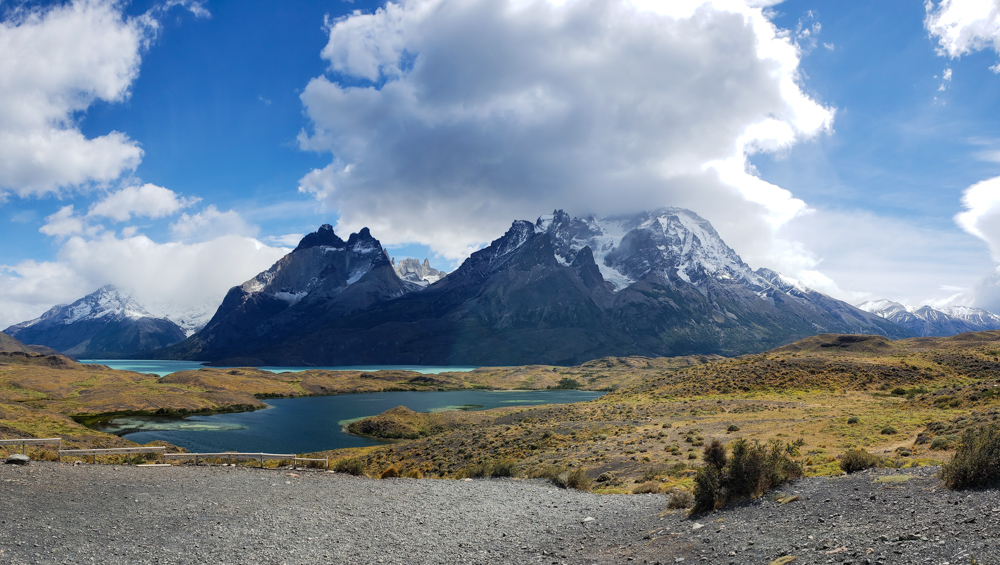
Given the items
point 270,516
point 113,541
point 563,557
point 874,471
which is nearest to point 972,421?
point 874,471

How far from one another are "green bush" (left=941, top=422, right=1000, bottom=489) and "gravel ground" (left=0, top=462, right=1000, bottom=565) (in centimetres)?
46

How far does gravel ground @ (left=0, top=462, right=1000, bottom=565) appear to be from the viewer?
10.4m

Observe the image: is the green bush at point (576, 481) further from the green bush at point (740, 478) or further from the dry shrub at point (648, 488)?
the green bush at point (740, 478)

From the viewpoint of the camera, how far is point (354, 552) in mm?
13406

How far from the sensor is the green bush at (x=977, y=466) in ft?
38.8

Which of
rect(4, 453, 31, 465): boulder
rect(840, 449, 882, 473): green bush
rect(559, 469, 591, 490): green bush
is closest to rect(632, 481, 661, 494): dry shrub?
rect(559, 469, 591, 490): green bush

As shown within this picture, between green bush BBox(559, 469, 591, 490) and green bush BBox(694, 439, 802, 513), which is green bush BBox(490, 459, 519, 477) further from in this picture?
→ green bush BBox(694, 439, 802, 513)

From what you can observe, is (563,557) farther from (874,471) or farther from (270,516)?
(874,471)

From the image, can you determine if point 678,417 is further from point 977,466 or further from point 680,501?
point 977,466

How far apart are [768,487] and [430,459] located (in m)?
35.1

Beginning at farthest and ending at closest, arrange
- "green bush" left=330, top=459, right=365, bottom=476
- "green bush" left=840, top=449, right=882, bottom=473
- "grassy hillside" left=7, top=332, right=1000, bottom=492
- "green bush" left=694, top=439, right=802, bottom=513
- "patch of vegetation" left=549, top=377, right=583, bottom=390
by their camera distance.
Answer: "patch of vegetation" left=549, top=377, right=583, bottom=390 < "grassy hillside" left=7, top=332, right=1000, bottom=492 < "green bush" left=330, top=459, right=365, bottom=476 < "green bush" left=840, top=449, right=882, bottom=473 < "green bush" left=694, top=439, right=802, bottom=513

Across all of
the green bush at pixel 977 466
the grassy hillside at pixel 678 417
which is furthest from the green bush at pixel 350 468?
the green bush at pixel 977 466

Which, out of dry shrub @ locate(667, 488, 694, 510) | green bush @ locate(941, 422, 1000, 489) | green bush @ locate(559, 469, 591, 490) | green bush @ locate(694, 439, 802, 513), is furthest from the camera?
green bush @ locate(559, 469, 591, 490)

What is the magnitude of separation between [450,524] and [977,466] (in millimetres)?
13878
